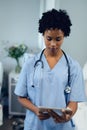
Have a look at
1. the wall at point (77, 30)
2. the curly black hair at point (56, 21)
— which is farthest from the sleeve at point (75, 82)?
the wall at point (77, 30)

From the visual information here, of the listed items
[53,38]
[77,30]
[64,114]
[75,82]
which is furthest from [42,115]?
[77,30]

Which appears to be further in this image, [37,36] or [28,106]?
[37,36]

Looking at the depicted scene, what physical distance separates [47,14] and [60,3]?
1597 mm

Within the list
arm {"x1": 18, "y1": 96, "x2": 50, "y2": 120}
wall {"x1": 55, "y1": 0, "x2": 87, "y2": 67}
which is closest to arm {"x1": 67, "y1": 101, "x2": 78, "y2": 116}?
arm {"x1": 18, "y1": 96, "x2": 50, "y2": 120}

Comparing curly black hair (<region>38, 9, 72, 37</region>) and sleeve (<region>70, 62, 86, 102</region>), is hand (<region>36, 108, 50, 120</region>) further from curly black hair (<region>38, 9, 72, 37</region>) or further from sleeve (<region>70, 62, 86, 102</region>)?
curly black hair (<region>38, 9, 72, 37</region>)

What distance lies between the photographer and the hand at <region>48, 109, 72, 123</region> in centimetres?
119

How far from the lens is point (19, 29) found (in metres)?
3.44

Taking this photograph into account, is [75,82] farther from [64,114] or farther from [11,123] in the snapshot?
[11,123]

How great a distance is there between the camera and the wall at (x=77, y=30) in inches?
111

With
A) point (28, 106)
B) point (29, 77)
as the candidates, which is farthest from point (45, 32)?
point (28, 106)

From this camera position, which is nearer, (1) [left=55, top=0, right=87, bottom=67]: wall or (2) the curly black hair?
(2) the curly black hair

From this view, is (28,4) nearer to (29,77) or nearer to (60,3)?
(60,3)

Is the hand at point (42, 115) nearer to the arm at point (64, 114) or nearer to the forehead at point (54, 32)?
the arm at point (64, 114)

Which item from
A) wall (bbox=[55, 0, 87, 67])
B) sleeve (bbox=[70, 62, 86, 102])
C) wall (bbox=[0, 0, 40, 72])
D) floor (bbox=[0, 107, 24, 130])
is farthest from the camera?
wall (bbox=[0, 0, 40, 72])
